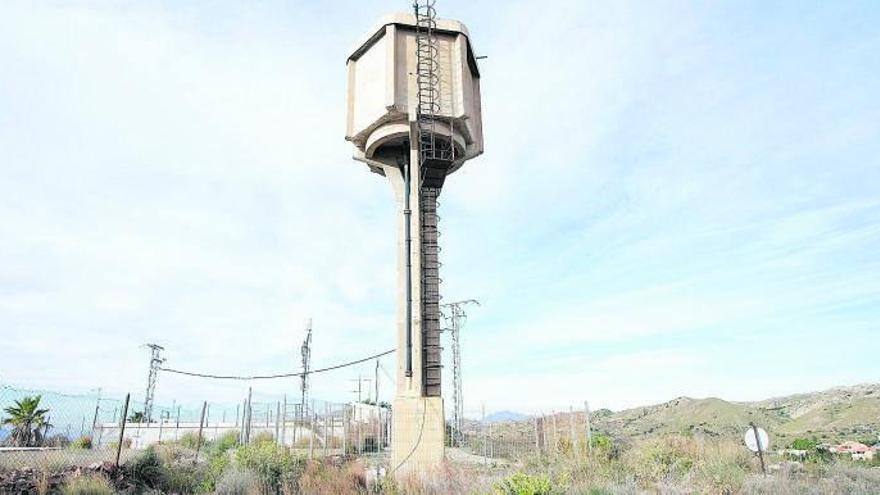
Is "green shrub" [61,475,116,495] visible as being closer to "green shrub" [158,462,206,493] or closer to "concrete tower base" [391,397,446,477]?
"green shrub" [158,462,206,493]

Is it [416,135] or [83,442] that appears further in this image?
[83,442]

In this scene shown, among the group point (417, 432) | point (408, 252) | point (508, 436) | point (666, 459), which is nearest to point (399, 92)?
point (408, 252)

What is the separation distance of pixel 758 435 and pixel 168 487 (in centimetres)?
1412

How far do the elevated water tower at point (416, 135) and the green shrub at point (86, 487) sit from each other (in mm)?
7035

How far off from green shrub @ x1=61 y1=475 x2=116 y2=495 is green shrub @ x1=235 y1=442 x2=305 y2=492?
2851 mm

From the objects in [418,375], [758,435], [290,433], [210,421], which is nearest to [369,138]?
[418,375]

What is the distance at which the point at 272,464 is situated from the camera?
13.3m

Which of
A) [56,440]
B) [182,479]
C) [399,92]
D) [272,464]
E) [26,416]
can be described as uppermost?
[399,92]

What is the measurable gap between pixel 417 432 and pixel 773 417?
54.8 metres

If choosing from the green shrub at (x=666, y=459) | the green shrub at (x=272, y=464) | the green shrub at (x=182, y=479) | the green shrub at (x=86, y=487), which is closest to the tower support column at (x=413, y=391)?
the green shrub at (x=272, y=464)

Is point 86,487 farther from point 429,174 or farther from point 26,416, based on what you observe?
point 26,416

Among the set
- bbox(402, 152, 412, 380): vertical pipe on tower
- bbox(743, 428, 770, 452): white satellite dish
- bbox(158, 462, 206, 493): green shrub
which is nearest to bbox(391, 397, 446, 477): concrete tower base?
bbox(402, 152, 412, 380): vertical pipe on tower

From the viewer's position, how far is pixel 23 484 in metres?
10.9

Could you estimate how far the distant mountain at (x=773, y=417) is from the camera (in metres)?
Answer: 41.8
